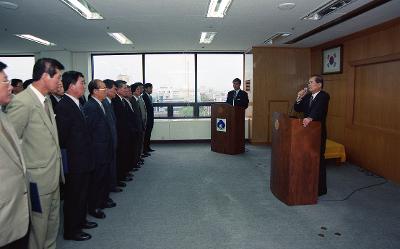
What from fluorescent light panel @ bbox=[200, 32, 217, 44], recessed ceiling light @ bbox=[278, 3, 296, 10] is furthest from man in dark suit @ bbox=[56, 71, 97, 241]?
fluorescent light panel @ bbox=[200, 32, 217, 44]

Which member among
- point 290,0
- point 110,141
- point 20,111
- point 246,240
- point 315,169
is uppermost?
point 290,0

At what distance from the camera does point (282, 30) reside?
6.17 meters

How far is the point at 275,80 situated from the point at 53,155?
6946 millimetres

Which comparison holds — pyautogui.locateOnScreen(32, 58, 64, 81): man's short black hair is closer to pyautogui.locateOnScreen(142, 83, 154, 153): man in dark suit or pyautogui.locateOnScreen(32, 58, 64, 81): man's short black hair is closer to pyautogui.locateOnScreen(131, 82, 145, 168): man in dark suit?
pyautogui.locateOnScreen(131, 82, 145, 168): man in dark suit

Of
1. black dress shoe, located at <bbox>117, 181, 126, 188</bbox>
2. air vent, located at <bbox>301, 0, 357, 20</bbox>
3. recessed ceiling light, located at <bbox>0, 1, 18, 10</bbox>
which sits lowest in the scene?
black dress shoe, located at <bbox>117, 181, 126, 188</bbox>

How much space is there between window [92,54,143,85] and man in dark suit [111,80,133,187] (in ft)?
12.9

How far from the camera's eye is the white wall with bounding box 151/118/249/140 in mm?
8828

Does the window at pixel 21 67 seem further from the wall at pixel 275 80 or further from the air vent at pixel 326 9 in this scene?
the air vent at pixel 326 9

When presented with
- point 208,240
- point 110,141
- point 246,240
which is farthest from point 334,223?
point 110,141

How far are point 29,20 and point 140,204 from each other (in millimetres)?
3540

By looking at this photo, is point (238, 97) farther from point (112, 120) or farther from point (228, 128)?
point (112, 120)

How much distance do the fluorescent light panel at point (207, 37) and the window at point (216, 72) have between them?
165cm

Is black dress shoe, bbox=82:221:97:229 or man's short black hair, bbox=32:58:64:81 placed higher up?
man's short black hair, bbox=32:58:64:81

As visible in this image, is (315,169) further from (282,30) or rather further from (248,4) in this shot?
(282,30)
